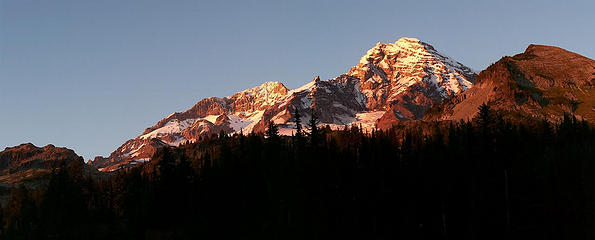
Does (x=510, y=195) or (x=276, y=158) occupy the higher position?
(x=276, y=158)

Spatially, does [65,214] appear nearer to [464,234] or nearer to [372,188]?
[372,188]

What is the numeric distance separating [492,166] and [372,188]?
2153 cm

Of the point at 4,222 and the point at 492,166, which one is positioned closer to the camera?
the point at 492,166

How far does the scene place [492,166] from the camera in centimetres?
10119

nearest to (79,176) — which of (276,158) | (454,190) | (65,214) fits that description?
(65,214)

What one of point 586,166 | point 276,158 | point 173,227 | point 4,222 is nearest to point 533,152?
point 586,166

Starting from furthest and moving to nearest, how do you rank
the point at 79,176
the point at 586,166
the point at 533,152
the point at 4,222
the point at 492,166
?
the point at 4,222
the point at 79,176
the point at 533,152
the point at 586,166
the point at 492,166

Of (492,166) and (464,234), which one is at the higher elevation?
(492,166)

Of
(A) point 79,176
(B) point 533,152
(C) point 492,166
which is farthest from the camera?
(A) point 79,176

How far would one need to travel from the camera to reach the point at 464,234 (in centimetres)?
10312

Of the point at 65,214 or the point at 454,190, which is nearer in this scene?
the point at 454,190

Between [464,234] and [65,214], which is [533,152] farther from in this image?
[65,214]

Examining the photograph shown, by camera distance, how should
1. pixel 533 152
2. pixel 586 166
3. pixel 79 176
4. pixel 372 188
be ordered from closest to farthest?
1. pixel 372 188
2. pixel 586 166
3. pixel 533 152
4. pixel 79 176

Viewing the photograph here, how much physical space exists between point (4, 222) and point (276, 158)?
116 meters
